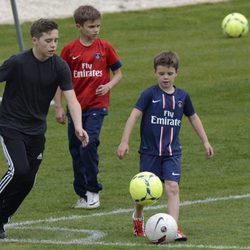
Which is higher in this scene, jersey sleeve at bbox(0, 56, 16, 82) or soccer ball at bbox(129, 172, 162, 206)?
jersey sleeve at bbox(0, 56, 16, 82)

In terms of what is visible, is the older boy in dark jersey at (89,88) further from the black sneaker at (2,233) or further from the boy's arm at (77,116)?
the black sneaker at (2,233)

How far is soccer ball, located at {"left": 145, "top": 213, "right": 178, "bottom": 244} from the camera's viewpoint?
9453 millimetres

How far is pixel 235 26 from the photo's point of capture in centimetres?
2594

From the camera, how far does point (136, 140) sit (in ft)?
55.1

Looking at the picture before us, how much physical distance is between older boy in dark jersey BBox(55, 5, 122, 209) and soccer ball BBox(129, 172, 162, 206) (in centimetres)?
232

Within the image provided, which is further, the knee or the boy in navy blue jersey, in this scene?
the boy in navy blue jersey

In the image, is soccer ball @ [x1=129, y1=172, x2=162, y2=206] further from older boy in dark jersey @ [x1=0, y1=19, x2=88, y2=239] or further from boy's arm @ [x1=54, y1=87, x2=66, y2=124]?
boy's arm @ [x1=54, y1=87, x2=66, y2=124]

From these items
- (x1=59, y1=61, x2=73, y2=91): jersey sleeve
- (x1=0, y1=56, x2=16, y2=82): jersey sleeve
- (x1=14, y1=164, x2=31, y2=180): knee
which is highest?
(x1=0, y1=56, x2=16, y2=82): jersey sleeve

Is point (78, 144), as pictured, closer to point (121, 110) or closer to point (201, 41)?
point (121, 110)

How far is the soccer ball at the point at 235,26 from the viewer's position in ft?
85.2

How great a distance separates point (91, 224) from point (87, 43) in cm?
239

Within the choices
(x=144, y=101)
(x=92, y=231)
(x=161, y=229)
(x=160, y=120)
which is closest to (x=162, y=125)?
(x=160, y=120)

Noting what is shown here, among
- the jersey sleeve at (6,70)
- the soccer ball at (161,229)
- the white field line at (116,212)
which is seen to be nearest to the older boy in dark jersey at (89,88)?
the white field line at (116,212)

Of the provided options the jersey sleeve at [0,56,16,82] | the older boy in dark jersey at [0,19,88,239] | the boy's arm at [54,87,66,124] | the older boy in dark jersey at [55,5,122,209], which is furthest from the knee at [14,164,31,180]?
the older boy in dark jersey at [55,5,122,209]
